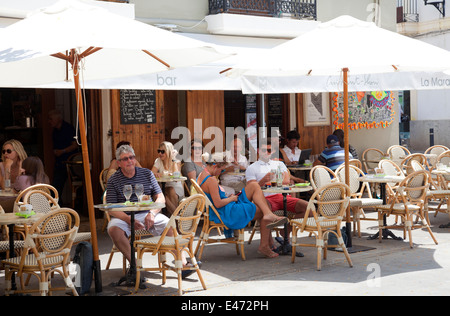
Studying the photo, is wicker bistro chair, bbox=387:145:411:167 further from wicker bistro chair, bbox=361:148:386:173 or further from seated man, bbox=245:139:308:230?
seated man, bbox=245:139:308:230

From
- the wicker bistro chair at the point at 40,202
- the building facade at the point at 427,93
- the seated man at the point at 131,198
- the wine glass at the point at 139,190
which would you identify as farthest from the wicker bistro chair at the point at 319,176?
the building facade at the point at 427,93

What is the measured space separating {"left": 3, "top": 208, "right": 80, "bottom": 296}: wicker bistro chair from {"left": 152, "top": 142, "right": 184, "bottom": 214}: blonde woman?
14.2 feet

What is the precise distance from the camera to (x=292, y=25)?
534 inches

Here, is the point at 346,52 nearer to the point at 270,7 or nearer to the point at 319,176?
the point at 319,176

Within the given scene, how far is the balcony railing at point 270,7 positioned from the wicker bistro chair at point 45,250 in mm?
7423

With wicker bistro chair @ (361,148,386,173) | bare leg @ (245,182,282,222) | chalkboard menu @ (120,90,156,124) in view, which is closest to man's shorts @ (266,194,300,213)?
bare leg @ (245,182,282,222)

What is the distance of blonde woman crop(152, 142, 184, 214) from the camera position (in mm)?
10703

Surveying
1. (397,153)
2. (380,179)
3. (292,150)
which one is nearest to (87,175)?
(380,179)

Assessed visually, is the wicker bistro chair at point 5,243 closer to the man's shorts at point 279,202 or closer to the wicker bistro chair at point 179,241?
the wicker bistro chair at point 179,241

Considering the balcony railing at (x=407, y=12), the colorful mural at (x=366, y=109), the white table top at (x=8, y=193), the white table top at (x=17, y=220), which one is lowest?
the white table top at (x=17, y=220)

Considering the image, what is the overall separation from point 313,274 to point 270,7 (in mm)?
7578

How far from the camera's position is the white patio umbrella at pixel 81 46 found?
18.2 ft
